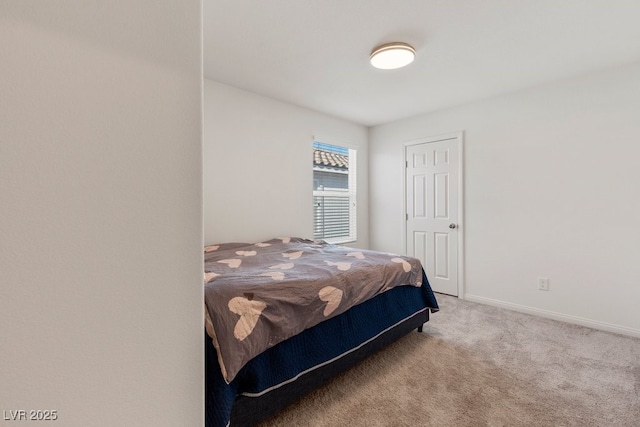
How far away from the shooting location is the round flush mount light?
2.12 meters

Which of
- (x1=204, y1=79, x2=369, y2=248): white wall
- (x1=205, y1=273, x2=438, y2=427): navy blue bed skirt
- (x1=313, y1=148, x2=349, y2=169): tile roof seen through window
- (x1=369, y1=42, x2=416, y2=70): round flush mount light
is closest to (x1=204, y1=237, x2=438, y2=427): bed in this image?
(x1=205, y1=273, x2=438, y2=427): navy blue bed skirt

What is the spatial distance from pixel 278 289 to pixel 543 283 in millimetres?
2943

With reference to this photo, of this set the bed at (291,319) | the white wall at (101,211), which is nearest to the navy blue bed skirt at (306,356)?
the bed at (291,319)

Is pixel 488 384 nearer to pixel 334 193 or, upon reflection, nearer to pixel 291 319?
pixel 291 319

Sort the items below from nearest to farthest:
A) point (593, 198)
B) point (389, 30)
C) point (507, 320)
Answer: point (389, 30), point (593, 198), point (507, 320)

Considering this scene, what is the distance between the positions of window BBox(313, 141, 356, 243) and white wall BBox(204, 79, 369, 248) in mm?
164

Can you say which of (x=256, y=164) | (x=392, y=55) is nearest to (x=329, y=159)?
(x=256, y=164)

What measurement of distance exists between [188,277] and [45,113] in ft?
1.63

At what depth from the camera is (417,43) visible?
2.14 metres

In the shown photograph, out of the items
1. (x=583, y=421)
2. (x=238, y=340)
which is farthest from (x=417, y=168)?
(x=238, y=340)

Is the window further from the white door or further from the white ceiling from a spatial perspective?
the white ceiling

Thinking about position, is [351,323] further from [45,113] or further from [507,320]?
[507,320]

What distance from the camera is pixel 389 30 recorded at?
6.51ft

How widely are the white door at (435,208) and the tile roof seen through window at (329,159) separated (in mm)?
909
